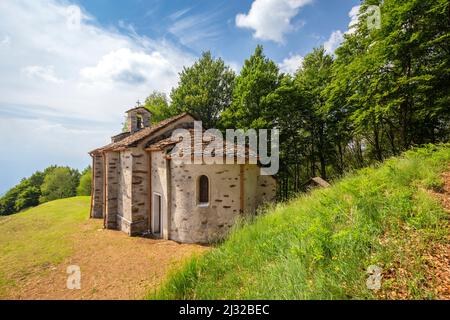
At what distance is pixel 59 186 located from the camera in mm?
38000

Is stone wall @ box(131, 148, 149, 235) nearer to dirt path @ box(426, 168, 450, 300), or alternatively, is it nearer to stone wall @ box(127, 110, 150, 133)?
stone wall @ box(127, 110, 150, 133)

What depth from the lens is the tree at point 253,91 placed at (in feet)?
55.7

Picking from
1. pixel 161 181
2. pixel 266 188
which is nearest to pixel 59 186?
pixel 161 181

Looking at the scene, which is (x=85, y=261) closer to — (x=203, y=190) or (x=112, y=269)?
(x=112, y=269)

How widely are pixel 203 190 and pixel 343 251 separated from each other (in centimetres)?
756

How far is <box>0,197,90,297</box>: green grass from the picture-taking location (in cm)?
749

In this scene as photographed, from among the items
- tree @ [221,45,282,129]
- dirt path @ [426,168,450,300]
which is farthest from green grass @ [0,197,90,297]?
tree @ [221,45,282,129]

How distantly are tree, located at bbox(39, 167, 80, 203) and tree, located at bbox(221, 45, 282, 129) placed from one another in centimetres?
3893

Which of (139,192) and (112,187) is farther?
Answer: (112,187)

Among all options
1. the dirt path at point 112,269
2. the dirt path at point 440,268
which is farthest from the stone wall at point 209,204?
the dirt path at point 440,268

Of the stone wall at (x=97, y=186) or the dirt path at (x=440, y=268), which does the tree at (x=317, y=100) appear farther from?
the stone wall at (x=97, y=186)
